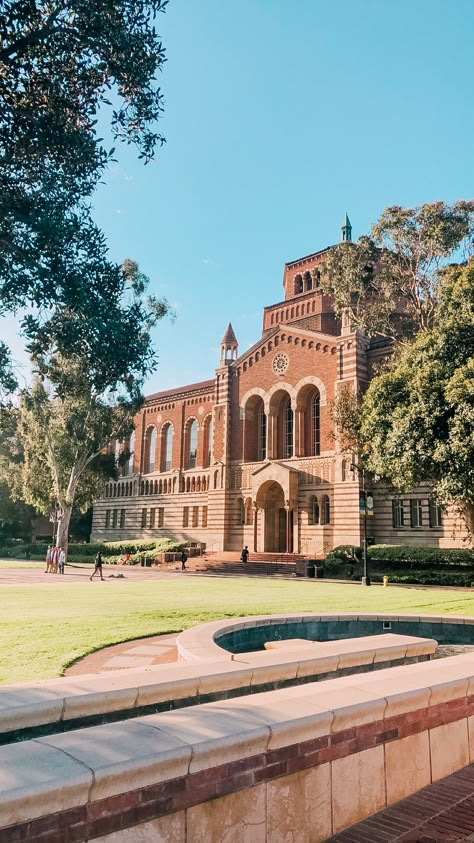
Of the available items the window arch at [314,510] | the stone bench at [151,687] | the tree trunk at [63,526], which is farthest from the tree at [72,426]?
the window arch at [314,510]

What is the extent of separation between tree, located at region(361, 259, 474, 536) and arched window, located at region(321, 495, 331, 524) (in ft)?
42.3

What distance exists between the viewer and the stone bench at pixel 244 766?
266cm

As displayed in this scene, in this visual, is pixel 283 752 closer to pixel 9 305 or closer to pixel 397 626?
pixel 397 626

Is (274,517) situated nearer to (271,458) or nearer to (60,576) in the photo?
(271,458)

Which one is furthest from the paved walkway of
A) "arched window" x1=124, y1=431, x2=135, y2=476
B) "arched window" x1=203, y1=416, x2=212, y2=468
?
"arched window" x1=124, y1=431, x2=135, y2=476

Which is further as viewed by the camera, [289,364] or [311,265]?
[311,265]

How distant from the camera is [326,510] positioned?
39.8 metres

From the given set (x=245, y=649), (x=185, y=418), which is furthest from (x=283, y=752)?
(x=185, y=418)

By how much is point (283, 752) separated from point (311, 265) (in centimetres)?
5356

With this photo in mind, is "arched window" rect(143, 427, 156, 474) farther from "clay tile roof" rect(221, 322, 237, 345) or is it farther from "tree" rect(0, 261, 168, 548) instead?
"clay tile roof" rect(221, 322, 237, 345)

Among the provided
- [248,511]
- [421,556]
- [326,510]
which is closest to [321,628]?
[421,556]

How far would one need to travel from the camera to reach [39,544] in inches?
2277

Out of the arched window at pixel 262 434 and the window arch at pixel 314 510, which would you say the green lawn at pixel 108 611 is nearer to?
the window arch at pixel 314 510

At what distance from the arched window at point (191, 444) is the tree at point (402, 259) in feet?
73.3
